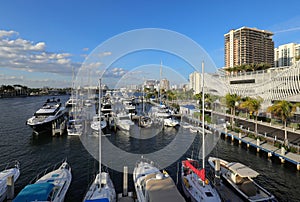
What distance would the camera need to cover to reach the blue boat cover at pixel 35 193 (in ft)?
22.8

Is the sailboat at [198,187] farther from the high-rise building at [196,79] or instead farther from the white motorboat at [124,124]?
the white motorboat at [124,124]

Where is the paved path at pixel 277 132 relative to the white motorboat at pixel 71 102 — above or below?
below

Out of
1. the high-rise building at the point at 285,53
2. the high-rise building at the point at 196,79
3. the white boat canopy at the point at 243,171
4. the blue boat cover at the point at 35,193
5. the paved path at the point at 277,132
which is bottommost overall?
the white boat canopy at the point at 243,171

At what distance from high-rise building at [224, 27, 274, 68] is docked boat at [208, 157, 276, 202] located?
8921cm

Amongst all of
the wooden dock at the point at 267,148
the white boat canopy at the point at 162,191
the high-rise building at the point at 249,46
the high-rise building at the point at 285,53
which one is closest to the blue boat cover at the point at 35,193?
the white boat canopy at the point at 162,191

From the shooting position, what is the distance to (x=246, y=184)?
9508 mm

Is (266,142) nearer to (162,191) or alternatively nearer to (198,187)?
(198,187)

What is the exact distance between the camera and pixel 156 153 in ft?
55.0

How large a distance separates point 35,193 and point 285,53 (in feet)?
367

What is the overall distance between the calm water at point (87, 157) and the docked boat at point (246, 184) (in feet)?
5.42

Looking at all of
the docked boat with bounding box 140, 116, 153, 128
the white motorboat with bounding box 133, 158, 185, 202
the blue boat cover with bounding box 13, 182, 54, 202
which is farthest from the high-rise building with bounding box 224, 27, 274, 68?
the blue boat cover with bounding box 13, 182, 54, 202

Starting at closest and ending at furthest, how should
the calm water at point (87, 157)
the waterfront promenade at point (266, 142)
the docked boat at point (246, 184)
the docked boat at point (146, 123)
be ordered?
1. the docked boat at point (246, 184)
2. the calm water at point (87, 157)
3. the waterfront promenade at point (266, 142)
4. the docked boat at point (146, 123)

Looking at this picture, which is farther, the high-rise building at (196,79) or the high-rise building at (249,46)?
the high-rise building at (249,46)

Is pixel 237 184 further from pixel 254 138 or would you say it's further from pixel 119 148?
pixel 119 148
